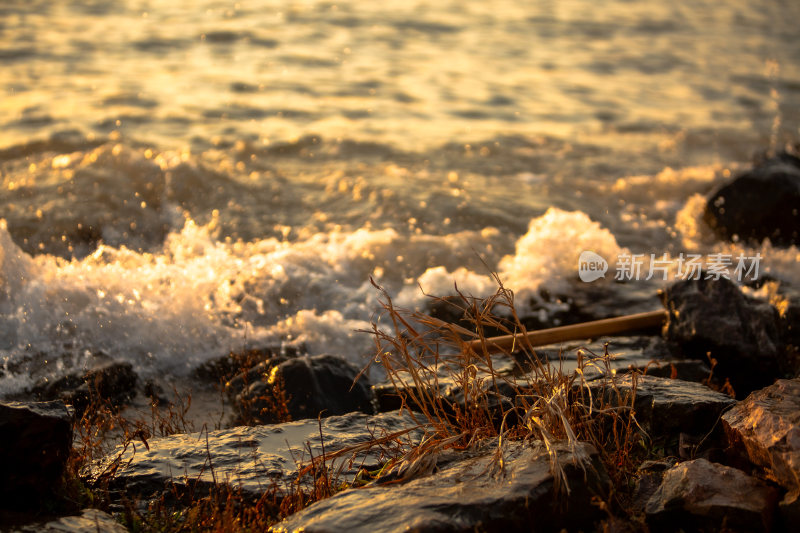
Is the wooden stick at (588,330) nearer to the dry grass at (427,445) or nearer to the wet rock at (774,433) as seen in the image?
the dry grass at (427,445)

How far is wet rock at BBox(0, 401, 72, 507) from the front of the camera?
312 cm

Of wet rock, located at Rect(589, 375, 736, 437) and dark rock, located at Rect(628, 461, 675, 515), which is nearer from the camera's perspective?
dark rock, located at Rect(628, 461, 675, 515)

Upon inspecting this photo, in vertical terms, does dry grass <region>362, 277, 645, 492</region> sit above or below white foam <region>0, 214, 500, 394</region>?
above

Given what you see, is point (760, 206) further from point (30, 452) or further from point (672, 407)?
point (30, 452)

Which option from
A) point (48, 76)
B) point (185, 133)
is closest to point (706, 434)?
point (185, 133)

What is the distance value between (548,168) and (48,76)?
8.42 m

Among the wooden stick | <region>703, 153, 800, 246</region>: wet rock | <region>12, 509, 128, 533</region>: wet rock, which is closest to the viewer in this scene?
<region>12, 509, 128, 533</region>: wet rock

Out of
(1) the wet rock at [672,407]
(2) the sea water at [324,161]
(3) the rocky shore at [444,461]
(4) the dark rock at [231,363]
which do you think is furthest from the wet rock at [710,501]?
(4) the dark rock at [231,363]

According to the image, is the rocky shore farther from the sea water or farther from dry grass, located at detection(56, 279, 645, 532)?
the sea water

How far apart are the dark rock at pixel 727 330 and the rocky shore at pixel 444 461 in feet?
1.56

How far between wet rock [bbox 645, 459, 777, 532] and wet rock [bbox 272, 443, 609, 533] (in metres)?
0.25

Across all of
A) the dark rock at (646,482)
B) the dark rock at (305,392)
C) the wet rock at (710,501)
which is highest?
the wet rock at (710,501)

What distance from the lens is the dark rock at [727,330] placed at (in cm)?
494

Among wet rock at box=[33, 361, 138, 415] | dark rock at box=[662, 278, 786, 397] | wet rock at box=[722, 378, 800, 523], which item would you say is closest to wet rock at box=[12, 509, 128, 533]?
wet rock at box=[33, 361, 138, 415]
